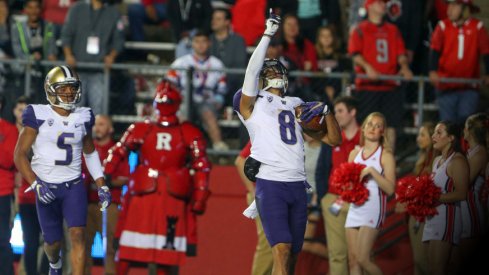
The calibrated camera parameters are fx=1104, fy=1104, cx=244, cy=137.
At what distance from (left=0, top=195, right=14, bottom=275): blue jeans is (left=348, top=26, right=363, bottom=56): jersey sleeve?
427cm

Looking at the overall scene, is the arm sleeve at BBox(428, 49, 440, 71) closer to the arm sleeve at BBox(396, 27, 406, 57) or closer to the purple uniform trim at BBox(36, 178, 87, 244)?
the arm sleeve at BBox(396, 27, 406, 57)

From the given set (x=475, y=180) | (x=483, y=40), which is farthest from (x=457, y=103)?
(x=475, y=180)

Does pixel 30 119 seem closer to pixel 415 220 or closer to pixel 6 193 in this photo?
pixel 6 193

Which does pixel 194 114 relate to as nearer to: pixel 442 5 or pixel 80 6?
pixel 80 6

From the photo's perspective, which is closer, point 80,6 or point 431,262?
point 431,262

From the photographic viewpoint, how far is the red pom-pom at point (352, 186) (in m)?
10.2

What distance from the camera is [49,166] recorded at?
9.84 m

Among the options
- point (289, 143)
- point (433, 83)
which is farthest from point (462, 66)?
point (289, 143)

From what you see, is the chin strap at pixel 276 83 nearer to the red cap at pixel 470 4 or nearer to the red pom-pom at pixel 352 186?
the red pom-pom at pixel 352 186

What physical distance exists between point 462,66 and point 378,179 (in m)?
3.13

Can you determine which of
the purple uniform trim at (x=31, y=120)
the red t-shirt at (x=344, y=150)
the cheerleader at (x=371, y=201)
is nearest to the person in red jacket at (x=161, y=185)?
the red t-shirt at (x=344, y=150)

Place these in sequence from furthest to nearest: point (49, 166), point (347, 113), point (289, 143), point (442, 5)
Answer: point (442, 5), point (347, 113), point (49, 166), point (289, 143)

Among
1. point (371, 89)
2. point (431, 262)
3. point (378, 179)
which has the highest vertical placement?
point (371, 89)

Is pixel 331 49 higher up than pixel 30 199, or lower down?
higher up
